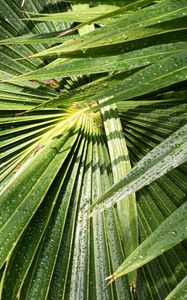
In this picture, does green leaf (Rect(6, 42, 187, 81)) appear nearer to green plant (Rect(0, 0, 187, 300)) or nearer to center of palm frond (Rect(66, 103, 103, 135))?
green plant (Rect(0, 0, 187, 300))

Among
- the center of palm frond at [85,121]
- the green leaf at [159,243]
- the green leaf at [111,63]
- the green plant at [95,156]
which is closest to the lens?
the green leaf at [159,243]

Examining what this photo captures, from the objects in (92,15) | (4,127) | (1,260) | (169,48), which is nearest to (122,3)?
(92,15)

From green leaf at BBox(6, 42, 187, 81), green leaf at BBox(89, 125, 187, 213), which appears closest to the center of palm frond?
green leaf at BBox(6, 42, 187, 81)

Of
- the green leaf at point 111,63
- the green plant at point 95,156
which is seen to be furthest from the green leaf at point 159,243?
the green leaf at point 111,63

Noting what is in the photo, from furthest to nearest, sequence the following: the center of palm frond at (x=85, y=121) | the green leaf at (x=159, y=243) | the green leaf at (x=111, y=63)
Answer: the center of palm frond at (x=85, y=121), the green leaf at (x=111, y=63), the green leaf at (x=159, y=243)

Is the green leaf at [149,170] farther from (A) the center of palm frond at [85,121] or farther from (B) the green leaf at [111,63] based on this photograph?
(A) the center of palm frond at [85,121]

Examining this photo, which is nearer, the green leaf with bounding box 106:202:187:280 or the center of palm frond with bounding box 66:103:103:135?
the green leaf with bounding box 106:202:187:280

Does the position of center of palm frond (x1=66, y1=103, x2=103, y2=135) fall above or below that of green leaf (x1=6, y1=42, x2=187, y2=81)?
below

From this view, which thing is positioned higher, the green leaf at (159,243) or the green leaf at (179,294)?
the green leaf at (159,243)

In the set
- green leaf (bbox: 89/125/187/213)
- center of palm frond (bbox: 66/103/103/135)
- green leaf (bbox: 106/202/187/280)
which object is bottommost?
green leaf (bbox: 106/202/187/280)
